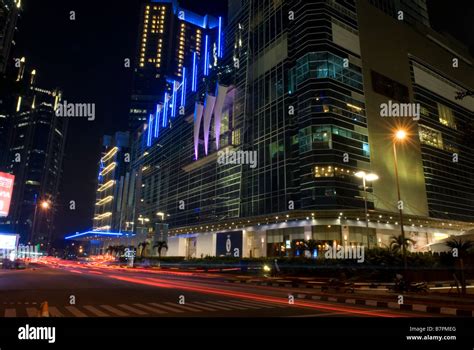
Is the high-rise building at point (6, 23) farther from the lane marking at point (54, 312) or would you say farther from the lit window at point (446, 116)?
the lit window at point (446, 116)

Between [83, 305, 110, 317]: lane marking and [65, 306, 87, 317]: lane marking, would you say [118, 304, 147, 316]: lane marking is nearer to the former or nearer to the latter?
[83, 305, 110, 317]: lane marking

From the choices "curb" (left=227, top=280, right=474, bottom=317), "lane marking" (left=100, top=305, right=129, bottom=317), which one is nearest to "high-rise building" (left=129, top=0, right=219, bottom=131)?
"curb" (left=227, top=280, right=474, bottom=317)

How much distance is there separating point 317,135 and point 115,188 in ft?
359

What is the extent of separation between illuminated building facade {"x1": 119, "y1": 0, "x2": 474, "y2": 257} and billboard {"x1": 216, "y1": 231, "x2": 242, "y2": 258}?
0.20 m

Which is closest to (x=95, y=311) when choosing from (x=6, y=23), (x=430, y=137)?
(x=6, y=23)

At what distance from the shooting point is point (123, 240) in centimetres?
11756

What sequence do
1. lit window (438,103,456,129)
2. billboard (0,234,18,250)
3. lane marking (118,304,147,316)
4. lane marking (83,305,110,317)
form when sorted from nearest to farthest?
lane marking (83,305,110,317), lane marking (118,304,147,316), billboard (0,234,18,250), lit window (438,103,456,129)

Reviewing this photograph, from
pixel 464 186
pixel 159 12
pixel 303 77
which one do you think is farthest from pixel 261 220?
pixel 159 12

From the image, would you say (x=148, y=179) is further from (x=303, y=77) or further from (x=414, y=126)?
(x=414, y=126)

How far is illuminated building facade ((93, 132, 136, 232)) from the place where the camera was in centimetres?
12173

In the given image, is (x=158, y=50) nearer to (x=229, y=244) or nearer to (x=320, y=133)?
(x=229, y=244)

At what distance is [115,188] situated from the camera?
139375 millimetres

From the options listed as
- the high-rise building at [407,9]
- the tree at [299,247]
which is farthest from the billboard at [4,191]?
the high-rise building at [407,9]

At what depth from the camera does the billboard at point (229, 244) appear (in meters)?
59.8
